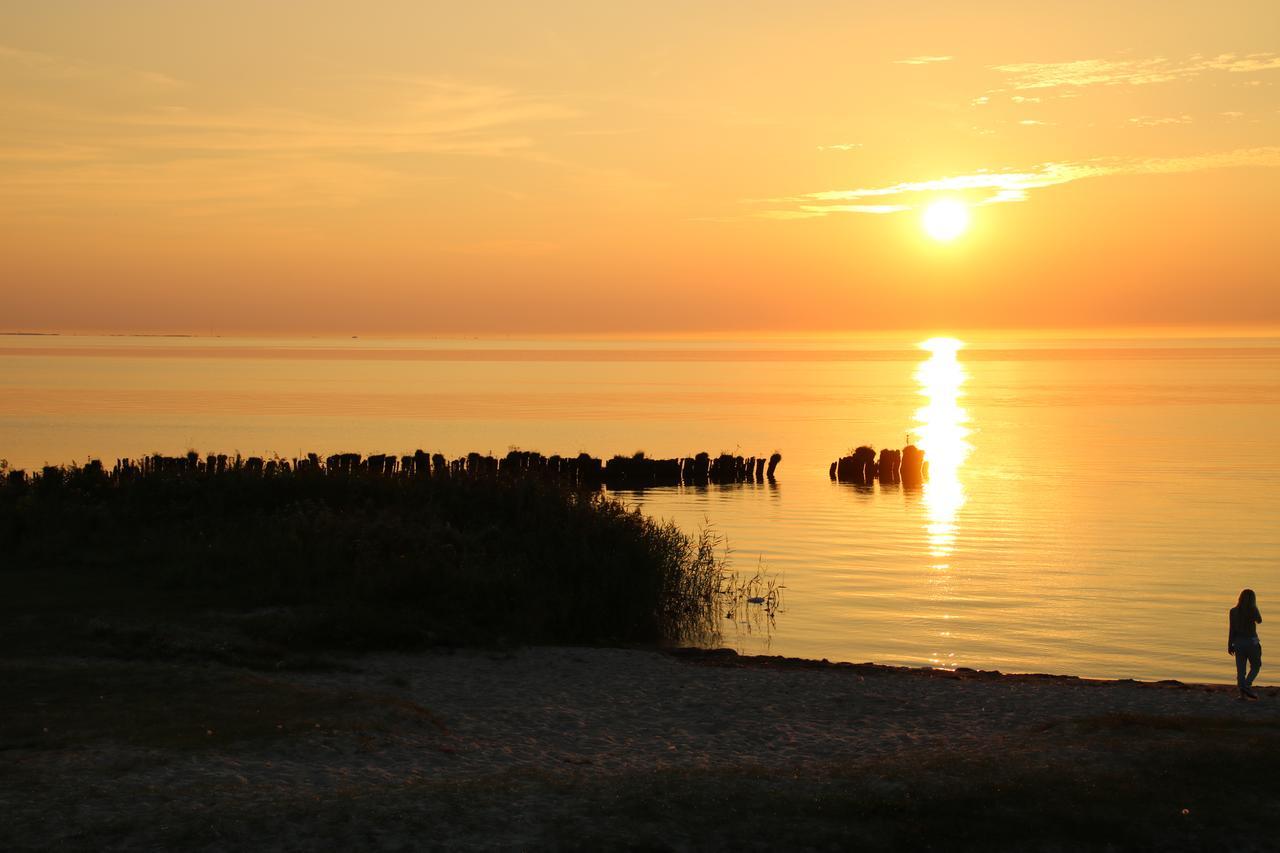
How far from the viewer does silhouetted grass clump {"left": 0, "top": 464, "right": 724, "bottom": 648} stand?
20.5 metres

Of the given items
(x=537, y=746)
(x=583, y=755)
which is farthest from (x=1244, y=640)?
(x=537, y=746)

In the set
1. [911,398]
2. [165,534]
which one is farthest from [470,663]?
[911,398]

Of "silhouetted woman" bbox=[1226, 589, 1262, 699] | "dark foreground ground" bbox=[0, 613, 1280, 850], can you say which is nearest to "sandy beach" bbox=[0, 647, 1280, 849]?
"dark foreground ground" bbox=[0, 613, 1280, 850]

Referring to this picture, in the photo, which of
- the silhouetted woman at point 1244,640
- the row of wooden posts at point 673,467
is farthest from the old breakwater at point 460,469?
the silhouetted woman at point 1244,640

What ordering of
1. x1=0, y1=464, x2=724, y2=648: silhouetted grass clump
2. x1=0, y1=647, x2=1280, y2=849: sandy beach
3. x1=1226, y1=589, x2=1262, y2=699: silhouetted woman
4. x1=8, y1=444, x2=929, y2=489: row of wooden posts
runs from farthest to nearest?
x1=8, y1=444, x2=929, y2=489: row of wooden posts, x1=0, y1=464, x2=724, y2=648: silhouetted grass clump, x1=1226, y1=589, x2=1262, y2=699: silhouetted woman, x1=0, y1=647, x2=1280, y2=849: sandy beach

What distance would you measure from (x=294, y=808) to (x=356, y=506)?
16398 millimetres

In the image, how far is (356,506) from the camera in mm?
26406

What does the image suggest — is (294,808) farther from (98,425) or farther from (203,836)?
(98,425)

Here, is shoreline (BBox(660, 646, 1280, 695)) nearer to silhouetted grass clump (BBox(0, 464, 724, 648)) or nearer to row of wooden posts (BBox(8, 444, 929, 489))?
silhouetted grass clump (BBox(0, 464, 724, 648))

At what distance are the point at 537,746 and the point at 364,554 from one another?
9.71m

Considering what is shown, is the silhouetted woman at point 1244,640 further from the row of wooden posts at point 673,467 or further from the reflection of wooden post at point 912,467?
the reflection of wooden post at point 912,467

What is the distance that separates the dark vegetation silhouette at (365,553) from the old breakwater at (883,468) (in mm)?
24076

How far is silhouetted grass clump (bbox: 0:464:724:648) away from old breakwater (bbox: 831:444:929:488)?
25378 millimetres

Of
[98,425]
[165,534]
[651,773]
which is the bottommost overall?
[651,773]
